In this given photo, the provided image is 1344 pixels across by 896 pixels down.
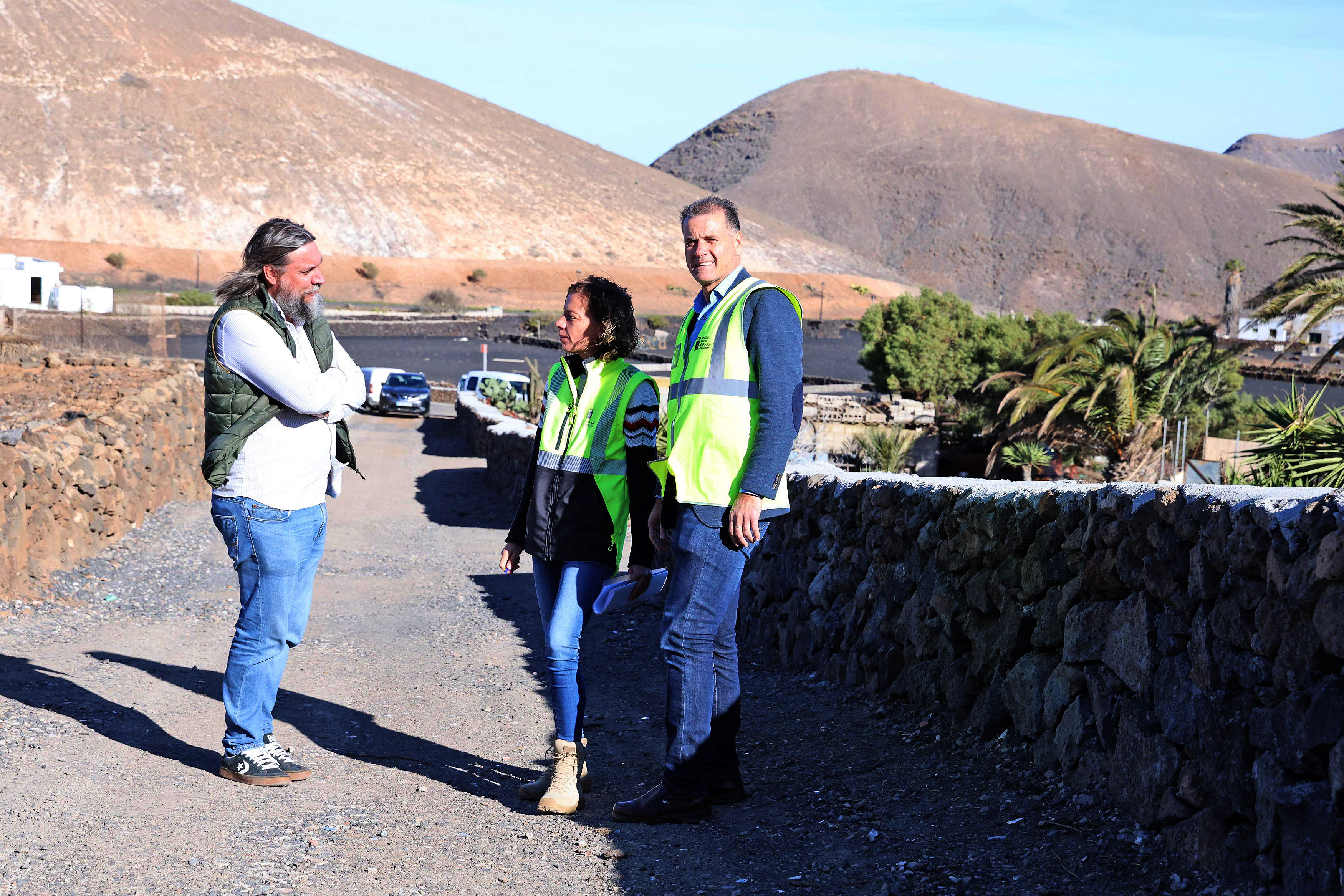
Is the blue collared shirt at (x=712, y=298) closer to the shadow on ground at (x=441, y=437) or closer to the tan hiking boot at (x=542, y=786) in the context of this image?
the tan hiking boot at (x=542, y=786)

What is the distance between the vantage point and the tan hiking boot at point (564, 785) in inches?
159

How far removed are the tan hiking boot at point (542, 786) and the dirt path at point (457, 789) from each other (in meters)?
0.06

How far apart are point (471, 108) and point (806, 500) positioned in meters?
123

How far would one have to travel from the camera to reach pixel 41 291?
56.7 meters

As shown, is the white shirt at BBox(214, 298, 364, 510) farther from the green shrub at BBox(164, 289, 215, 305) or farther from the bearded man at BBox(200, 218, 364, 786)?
the green shrub at BBox(164, 289, 215, 305)

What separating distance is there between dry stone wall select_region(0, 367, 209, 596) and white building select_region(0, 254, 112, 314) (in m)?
43.9

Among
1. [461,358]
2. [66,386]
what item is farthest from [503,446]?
[461,358]

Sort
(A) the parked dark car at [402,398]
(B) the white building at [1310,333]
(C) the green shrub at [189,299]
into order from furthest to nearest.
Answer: (C) the green shrub at [189,299], (B) the white building at [1310,333], (A) the parked dark car at [402,398]

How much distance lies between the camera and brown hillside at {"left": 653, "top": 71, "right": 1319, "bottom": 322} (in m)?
134

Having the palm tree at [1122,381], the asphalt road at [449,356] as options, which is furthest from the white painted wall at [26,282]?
the palm tree at [1122,381]

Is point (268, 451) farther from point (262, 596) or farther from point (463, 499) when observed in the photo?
point (463, 499)

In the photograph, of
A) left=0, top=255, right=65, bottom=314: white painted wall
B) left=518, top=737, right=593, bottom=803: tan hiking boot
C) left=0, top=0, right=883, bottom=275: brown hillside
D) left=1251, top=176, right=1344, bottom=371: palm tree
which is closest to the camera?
left=518, top=737, right=593, bottom=803: tan hiking boot

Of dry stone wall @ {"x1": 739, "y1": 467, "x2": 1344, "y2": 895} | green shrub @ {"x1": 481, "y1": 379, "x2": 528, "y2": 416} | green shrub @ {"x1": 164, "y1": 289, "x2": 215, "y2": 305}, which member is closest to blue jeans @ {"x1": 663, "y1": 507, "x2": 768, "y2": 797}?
dry stone wall @ {"x1": 739, "y1": 467, "x2": 1344, "y2": 895}

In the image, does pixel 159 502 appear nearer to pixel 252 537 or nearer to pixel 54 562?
pixel 54 562
